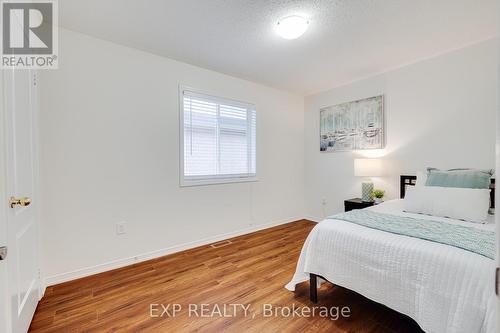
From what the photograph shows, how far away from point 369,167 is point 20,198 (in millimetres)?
3608

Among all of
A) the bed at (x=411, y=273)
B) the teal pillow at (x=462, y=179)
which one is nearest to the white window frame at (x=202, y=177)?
the bed at (x=411, y=273)

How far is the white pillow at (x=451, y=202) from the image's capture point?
6.23 ft

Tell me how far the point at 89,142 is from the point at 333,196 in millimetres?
3640

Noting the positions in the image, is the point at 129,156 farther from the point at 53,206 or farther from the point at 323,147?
the point at 323,147

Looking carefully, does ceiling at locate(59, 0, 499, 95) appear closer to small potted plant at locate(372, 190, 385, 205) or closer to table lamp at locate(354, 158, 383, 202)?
table lamp at locate(354, 158, 383, 202)

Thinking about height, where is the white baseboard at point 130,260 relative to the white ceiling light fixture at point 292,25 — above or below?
below

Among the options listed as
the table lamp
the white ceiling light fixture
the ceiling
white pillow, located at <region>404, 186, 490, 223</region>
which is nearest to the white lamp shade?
the table lamp

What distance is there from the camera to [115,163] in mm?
2436

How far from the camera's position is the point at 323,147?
13.4 ft

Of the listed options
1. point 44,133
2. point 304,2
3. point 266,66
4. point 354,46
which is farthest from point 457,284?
point 44,133

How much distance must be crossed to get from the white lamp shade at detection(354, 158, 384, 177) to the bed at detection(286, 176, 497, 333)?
1.33 metres

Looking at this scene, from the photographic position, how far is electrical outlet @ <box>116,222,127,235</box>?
245cm

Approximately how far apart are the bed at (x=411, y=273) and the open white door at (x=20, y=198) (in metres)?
1.91

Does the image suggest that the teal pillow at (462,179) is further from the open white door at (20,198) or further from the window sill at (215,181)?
the open white door at (20,198)
